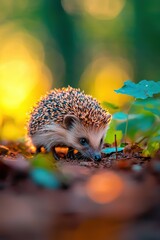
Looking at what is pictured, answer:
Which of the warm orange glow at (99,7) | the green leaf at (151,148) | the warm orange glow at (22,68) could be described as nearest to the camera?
the green leaf at (151,148)

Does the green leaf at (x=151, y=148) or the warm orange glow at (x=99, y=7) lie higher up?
the warm orange glow at (x=99, y=7)

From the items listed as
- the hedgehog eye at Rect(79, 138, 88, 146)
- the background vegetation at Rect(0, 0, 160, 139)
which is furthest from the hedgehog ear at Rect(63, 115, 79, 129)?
the background vegetation at Rect(0, 0, 160, 139)

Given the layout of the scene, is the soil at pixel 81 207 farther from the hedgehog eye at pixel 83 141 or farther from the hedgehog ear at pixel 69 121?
the hedgehog eye at pixel 83 141

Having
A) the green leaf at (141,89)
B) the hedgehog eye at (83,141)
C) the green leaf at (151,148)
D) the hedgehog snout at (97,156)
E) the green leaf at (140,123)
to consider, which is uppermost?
the green leaf at (140,123)

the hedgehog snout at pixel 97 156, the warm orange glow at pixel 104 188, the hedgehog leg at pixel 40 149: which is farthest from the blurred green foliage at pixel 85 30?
the warm orange glow at pixel 104 188

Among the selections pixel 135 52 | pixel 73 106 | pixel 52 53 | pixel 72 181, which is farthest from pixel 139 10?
pixel 72 181

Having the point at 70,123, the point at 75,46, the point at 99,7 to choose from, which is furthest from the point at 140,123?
the point at 99,7
